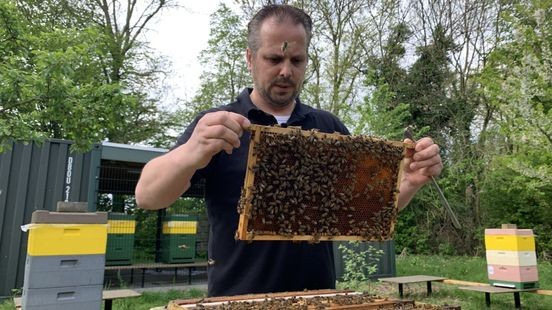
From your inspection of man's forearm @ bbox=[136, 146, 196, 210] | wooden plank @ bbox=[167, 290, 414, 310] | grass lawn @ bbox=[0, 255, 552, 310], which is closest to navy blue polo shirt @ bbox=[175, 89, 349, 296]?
wooden plank @ bbox=[167, 290, 414, 310]

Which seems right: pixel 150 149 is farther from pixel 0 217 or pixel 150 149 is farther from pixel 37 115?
pixel 37 115

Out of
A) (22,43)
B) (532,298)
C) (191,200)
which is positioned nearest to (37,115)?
(22,43)

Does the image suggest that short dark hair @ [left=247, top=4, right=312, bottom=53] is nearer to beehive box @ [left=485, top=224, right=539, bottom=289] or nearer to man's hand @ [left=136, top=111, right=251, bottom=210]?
man's hand @ [left=136, top=111, right=251, bottom=210]

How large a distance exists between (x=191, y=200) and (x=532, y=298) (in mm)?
9217

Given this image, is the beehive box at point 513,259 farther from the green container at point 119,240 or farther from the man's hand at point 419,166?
the green container at point 119,240

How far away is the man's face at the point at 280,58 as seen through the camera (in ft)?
7.30

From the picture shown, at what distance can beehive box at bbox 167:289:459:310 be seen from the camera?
1.90m

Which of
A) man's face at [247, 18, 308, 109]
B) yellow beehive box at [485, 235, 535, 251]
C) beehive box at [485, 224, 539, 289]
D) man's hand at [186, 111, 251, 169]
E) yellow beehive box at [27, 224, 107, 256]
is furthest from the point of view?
yellow beehive box at [485, 235, 535, 251]

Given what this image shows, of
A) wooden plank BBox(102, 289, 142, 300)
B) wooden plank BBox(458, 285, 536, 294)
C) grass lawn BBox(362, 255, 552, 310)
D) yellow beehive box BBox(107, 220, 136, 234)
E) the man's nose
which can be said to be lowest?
grass lawn BBox(362, 255, 552, 310)

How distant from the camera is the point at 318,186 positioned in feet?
7.60

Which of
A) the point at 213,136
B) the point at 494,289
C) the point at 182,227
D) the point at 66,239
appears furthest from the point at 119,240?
the point at 213,136

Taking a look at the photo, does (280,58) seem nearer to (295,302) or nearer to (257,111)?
(257,111)

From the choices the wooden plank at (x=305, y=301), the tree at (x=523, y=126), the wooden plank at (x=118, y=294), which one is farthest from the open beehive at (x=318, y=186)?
the tree at (x=523, y=126)

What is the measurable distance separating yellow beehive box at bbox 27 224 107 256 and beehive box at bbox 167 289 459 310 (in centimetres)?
429
